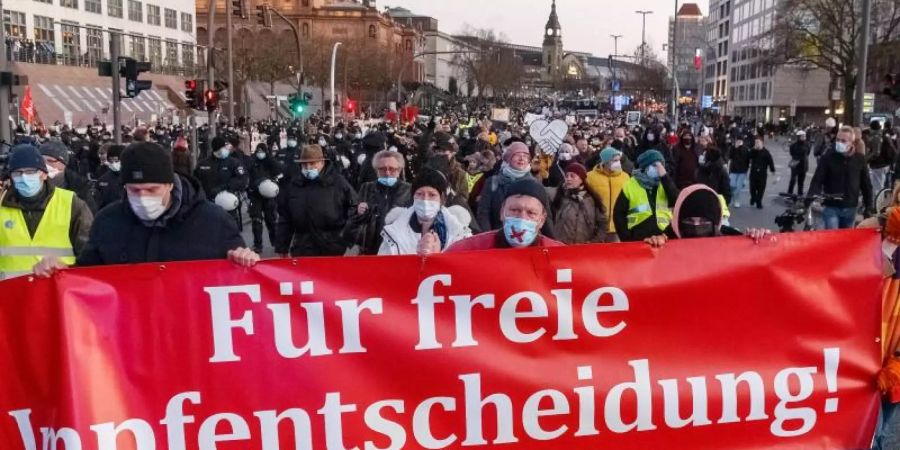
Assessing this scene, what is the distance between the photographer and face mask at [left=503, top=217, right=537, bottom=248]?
15.1 ft

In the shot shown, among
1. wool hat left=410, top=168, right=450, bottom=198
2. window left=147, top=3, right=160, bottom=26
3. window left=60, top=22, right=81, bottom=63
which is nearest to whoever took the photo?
wool hat left=410, top=168, right=450, bottom=198

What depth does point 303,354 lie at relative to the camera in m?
3.91

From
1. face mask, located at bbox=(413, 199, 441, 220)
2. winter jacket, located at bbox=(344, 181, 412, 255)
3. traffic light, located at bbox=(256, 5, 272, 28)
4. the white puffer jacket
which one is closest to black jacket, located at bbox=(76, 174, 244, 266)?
the white puffer jacket

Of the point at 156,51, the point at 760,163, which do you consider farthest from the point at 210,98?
the point at 156,51

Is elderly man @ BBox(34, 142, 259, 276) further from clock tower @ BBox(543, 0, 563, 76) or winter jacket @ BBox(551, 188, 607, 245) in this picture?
clock tower @ BBox(543, 0, 563, 76)

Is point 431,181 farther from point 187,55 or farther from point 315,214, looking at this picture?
point 187,55

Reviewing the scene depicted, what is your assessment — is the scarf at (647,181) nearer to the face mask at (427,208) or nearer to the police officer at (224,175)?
the face mask at (427,208)

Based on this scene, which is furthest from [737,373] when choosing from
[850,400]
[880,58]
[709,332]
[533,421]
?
[880,58]

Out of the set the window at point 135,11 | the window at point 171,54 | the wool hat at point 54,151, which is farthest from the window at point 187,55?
the wool hat at point 54,151

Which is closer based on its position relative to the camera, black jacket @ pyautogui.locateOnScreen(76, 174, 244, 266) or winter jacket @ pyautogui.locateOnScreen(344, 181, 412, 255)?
black jacket @ pyautogui.locateOnScreen(76, 174, 244, 266)

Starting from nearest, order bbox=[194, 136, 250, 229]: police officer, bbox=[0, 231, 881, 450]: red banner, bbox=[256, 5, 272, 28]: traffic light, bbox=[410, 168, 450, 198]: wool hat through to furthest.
→ bbox=[0, 231, 881, 450]: red banner, bbox=[410, 168, 450, 198]: wool hat, bbox=[194, 136, 250, 229]: police officer, bbox=[256, 5, 272, 28]: traffic light

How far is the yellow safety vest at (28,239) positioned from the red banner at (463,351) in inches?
78.9

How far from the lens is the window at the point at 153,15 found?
2944 inches

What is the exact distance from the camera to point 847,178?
11047 millimetres
